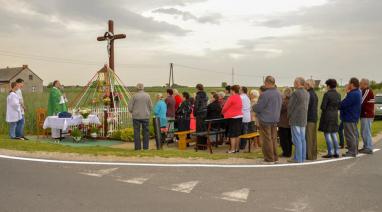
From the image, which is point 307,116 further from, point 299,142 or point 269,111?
point 269,111

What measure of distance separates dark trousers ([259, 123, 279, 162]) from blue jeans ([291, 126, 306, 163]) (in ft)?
1.40

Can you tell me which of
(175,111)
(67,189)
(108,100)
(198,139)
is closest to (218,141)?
(198,139)

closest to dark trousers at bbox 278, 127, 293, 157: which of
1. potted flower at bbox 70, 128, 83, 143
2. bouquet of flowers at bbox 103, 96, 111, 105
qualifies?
potted flower at bbox 70, 128, 83, 143

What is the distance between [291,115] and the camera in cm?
991

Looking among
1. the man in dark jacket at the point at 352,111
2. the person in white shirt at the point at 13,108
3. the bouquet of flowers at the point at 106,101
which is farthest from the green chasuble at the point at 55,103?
the man in dark jacket at the point at 352,111

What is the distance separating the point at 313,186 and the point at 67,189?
3.88 meters

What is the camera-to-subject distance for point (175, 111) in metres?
15.4

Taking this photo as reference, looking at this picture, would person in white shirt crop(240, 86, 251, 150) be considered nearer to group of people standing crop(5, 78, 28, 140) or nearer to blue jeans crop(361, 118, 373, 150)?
blue jeans crop(361, 118, 373, 150)

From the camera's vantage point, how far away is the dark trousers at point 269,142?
31.6ft

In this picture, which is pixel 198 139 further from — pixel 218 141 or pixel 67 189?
pixel 67 189

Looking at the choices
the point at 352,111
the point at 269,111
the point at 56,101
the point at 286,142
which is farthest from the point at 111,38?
the point at 352,111

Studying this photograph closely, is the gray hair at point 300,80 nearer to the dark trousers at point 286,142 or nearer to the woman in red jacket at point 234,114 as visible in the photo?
the dark trousers at point 286,142

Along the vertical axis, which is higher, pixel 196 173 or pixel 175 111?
pixel 175 111

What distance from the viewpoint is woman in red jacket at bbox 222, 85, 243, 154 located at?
12.2m
